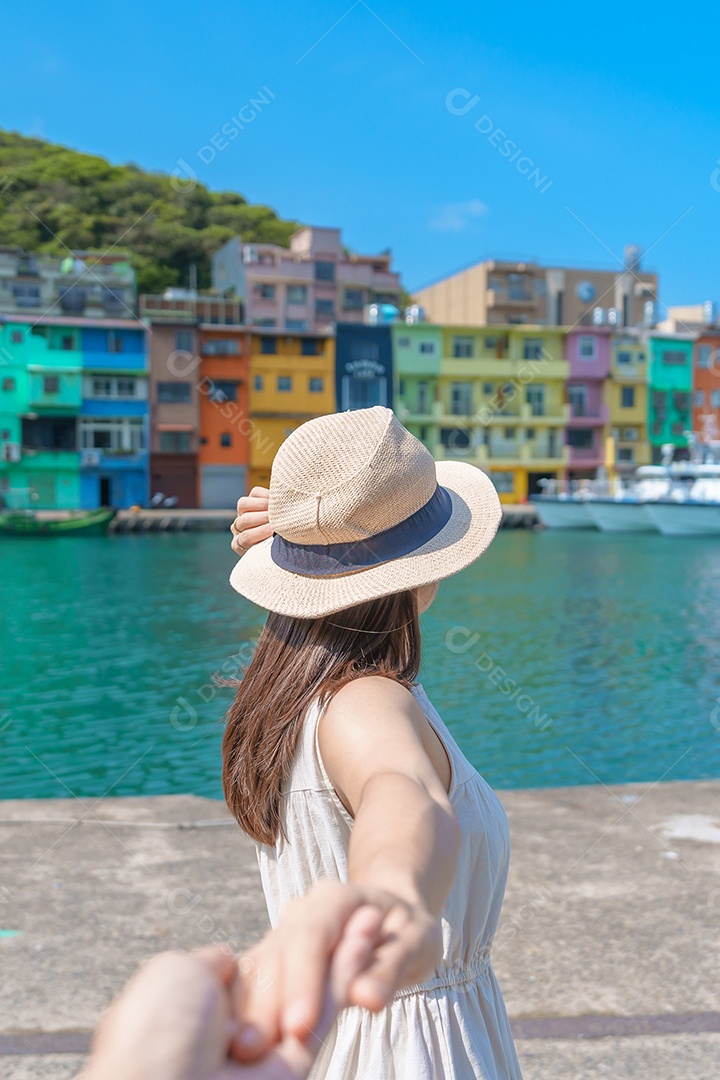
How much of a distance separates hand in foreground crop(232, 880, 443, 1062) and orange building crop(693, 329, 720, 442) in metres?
51.3

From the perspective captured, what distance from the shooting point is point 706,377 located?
49531 mm

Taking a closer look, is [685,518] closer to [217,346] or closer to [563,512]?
[563,512]

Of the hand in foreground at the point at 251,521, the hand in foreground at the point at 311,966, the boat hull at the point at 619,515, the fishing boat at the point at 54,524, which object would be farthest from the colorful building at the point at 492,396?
the hand in foreground at the point at 311,966

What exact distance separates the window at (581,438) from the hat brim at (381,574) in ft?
156

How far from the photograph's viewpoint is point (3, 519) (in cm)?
3603

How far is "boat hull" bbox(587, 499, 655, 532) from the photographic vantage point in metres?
38.2

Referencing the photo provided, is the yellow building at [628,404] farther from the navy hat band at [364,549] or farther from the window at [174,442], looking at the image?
the navy hat band at [364,549]

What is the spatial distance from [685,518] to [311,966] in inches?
1491

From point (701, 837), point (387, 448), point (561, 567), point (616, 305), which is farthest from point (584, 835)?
point (616, 305)

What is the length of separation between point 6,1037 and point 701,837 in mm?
2535

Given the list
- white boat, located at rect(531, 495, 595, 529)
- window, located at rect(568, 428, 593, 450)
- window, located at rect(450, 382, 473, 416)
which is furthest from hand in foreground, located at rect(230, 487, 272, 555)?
window, located at rect(568, 428, 593, 450)

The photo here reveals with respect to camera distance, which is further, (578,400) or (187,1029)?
(578,400)

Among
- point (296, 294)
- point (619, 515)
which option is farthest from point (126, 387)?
point (619, 515)

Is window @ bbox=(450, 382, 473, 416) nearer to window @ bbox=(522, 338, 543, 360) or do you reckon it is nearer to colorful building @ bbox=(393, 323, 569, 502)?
colorful building @ bbox=(393, 323, 569, 502)
